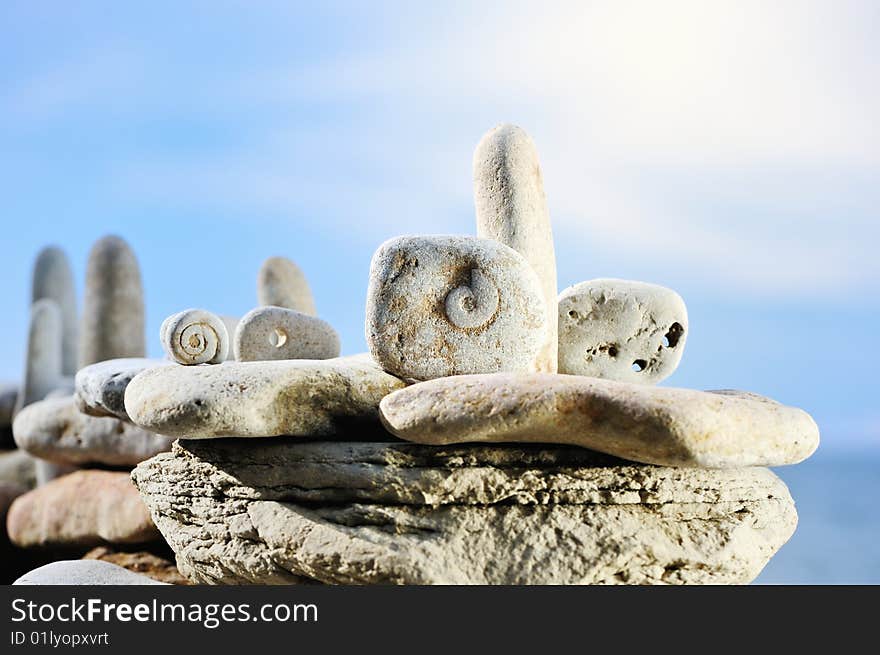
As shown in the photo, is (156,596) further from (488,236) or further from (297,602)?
(488,236)

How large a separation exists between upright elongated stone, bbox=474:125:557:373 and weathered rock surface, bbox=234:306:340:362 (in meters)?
1.33

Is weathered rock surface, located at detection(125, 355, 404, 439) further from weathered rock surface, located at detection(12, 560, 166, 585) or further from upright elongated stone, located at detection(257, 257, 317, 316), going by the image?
upright elongated stone, located at detection(257, 257, 317, 316)

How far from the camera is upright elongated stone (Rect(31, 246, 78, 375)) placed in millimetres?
11328

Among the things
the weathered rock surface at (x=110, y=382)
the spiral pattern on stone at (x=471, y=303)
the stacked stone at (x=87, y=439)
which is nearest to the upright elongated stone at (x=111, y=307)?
the stacked stone at (x=87, y=439)

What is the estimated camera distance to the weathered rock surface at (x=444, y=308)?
413 cm

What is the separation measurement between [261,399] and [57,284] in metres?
8.57

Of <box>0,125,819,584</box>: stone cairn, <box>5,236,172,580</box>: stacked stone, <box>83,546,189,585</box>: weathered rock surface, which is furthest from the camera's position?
<box>5,236,172,580</box>: stacked stone

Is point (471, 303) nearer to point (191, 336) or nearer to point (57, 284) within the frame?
point (191, 336)

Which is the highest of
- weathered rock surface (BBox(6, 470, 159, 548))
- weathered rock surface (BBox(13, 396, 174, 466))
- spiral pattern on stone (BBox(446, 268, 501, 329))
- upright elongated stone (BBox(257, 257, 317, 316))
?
upright elongated stone (BBox(257, 257, 317, 316))

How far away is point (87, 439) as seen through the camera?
7.59 m

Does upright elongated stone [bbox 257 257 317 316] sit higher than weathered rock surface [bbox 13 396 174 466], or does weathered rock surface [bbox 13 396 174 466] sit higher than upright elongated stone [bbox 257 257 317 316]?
upright elongated stone [bbox 257 257 317 316]

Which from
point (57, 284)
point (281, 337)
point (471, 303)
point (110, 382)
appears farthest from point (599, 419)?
point (57, 284)

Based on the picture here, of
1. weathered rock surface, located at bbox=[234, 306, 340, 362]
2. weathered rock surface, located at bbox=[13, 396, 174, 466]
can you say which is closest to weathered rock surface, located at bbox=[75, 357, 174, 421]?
weathered rock surface, located at bbox=[234, 306, 340, 362]

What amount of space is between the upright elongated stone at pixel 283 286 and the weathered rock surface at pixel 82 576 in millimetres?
2633
